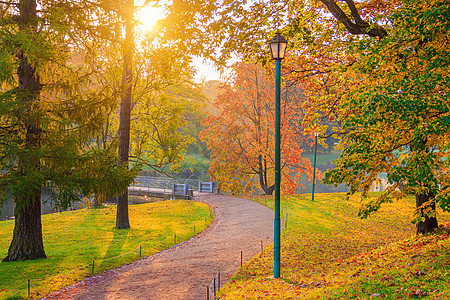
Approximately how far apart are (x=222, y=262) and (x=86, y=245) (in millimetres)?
5990

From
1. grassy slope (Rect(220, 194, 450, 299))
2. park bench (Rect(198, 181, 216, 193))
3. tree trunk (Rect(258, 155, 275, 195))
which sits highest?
tree trunk (Rect(258, 155, 275, 195))

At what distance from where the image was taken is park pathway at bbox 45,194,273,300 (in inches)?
336

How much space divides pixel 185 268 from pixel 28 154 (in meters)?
5.66

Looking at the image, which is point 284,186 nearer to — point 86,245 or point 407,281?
point 86,245

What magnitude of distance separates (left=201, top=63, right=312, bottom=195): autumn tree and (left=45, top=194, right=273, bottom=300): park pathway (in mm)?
10098

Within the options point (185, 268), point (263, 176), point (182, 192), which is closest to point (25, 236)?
point (185, 268)

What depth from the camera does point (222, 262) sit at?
11.0 meters

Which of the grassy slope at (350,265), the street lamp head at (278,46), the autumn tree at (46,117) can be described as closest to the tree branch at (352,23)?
the street lamp head at (278,46)

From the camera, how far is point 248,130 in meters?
28.0

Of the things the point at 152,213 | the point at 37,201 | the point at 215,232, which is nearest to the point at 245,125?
the point at 152,213

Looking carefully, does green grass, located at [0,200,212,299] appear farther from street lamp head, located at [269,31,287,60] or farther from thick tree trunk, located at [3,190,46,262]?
street lamp head, located at [269,31,287,60]

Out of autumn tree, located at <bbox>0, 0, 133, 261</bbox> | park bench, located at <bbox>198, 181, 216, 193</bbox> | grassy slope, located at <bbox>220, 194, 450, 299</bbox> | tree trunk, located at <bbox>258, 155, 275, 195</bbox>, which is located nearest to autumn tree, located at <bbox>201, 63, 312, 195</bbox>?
tree trunk, located at <bbox>258, 155, 275, 195</bbox>

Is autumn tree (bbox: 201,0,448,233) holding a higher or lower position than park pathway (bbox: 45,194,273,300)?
higher

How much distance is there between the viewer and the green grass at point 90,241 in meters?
9.47
